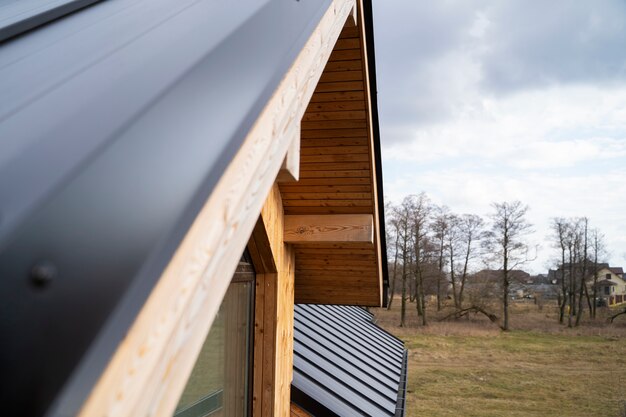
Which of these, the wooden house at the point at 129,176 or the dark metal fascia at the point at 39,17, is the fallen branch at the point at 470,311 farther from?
the dark metal fascia at the point at 39,17

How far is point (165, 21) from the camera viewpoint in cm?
119

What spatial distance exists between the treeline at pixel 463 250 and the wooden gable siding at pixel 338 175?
2816 cm

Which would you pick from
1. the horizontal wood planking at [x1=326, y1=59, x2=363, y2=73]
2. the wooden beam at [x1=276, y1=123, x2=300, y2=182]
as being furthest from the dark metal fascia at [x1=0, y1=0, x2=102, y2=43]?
the horizontal wood planking at [x1=326, y1=59, x2=363, y2=73]

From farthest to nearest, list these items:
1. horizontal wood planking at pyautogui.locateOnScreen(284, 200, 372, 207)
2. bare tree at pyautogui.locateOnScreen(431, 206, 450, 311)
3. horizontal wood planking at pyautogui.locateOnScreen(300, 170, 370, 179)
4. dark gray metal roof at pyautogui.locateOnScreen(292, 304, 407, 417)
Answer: bare tree at pyautogui.locateOnScreen(431, 206, 450, 311) → dark gray metal roof at pyautogui.locateOnScreen(292, 304, 407, 417) → horizontal wood planking at pyautogui.locateOnScreen(284, 200, 372, 207) → horizontal wood planking at pyautogui.locateOnScreen(300, 170, 370, 179)

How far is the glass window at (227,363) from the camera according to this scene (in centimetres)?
268

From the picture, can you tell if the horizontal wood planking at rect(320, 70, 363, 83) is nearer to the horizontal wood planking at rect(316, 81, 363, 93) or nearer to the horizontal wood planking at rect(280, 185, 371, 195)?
the horizontal wood planking at rect(316, 81, 363, 93)

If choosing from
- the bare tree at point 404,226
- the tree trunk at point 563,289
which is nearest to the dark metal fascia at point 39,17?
the bare tree at point 404,226

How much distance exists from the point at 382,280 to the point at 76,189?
4974 mm

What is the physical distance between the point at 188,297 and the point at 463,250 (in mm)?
37611

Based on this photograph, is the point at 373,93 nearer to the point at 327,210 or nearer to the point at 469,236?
the point at 327,210

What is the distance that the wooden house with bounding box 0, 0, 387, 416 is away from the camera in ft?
1.84

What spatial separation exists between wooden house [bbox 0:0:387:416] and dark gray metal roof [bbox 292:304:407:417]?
141 inches

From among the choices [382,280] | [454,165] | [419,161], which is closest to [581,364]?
[382,280]

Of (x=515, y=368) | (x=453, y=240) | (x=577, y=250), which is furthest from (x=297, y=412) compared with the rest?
(x=577, y=250)
